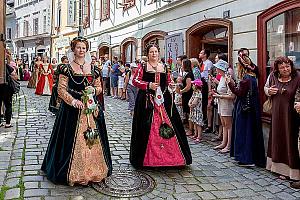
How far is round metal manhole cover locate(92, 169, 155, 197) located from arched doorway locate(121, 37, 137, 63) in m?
10.9

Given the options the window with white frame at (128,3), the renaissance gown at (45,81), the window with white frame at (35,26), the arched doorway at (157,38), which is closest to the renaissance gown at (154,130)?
the arched doorway at (157,38)

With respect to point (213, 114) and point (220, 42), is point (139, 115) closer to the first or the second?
point (213, 114)

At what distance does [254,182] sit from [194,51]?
6015 mm

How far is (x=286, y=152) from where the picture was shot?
5.23m

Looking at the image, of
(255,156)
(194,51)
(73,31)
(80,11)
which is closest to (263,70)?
(255,156)

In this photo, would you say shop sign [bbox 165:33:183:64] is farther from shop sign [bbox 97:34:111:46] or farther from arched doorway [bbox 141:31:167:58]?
shop sign [bbox 97:34:111:46]

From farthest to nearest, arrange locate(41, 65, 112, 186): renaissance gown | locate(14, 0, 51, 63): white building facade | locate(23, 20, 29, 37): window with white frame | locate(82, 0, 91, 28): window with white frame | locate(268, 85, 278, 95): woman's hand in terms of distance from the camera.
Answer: locate(23, 20, 29, 37): window with white frame
locate(14, 0, 51, 63): white building facade
locate(82, 0, 91, 28): window with white frame
locate(268, 85, 278, 95): woman's hand
locate(41, 65, 112, 186): renaissance gown

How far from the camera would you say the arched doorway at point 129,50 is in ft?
52.2

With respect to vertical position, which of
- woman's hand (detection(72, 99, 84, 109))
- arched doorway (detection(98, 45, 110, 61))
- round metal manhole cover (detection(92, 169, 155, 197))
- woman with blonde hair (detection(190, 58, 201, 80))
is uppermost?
arched doorway (detection(98, 45, 110, 61))

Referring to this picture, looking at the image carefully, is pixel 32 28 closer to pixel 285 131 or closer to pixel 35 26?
pixel 35 26

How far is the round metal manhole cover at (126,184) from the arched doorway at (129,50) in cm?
1087

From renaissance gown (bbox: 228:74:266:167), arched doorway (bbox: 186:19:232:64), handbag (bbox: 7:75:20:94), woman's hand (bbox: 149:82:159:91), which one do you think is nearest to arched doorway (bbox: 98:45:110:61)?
arched doorway (bbox: 186:19:232:64)

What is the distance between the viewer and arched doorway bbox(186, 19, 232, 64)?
28.8 feet

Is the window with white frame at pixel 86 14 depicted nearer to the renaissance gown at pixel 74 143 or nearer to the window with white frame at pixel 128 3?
the window with white frame at pixel 128 3
